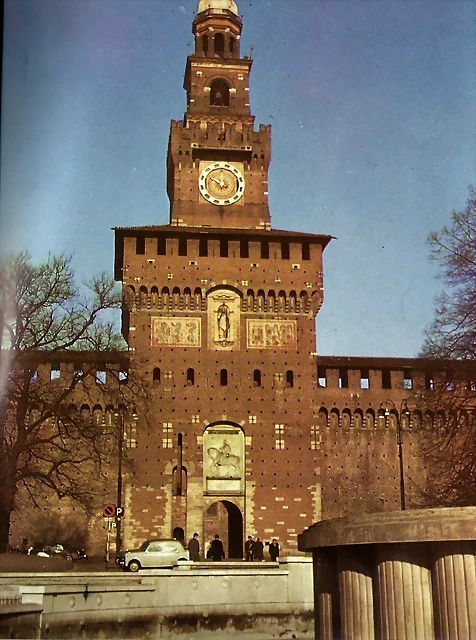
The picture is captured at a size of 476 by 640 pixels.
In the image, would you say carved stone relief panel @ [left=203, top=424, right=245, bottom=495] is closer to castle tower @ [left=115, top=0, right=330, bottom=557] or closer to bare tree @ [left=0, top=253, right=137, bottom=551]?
castle tower @ [left=115, top=0, right=330, bottom=557]

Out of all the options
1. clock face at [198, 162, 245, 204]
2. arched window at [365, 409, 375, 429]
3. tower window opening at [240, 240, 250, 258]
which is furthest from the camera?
clock face at [198, 162, 245, 204]

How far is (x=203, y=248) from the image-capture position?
123 feet

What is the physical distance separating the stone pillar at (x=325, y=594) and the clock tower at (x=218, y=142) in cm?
2900

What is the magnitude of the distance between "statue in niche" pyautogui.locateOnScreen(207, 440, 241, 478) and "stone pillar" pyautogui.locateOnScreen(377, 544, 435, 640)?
26347mm

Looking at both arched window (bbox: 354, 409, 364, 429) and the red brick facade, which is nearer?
the red brick facade

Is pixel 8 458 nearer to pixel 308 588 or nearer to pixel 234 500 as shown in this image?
pixel 308 588

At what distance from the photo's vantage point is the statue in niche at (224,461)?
35.2m

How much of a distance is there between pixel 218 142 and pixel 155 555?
1944 cm

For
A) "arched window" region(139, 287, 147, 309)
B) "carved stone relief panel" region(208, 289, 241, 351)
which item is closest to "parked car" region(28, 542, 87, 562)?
"carved stone relief panel" region(208, 289, 241, 351)

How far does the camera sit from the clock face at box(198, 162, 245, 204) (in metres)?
39.5

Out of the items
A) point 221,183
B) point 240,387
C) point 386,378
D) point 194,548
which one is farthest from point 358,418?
point 221,183

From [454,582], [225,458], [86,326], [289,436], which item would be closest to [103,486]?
[225,458]

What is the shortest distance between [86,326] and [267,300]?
1312 cm

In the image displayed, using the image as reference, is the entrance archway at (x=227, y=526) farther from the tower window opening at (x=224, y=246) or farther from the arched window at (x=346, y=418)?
the tower window opening at (x=224, y=246)
